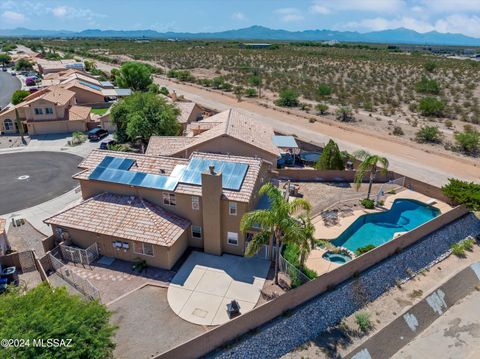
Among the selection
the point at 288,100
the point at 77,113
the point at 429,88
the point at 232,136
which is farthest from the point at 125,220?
the point at 429,88

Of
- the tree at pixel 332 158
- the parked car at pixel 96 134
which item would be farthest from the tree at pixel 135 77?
the tree at pixel 332 158

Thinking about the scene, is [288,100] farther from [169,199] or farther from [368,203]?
[169,199]

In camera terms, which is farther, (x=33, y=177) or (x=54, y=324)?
(x=33, y=177)

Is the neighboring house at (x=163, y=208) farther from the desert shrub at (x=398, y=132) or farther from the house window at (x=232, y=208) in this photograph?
the desert shrub at (x=398, y=132)

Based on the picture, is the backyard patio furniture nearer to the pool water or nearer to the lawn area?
the pool water

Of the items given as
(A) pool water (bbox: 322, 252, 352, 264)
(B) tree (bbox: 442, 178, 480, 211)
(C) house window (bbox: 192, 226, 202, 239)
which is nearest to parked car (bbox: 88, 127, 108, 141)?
(C) house window (bbox: 192, 226, 202, 239)

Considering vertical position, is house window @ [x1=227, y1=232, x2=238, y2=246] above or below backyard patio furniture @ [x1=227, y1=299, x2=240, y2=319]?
above

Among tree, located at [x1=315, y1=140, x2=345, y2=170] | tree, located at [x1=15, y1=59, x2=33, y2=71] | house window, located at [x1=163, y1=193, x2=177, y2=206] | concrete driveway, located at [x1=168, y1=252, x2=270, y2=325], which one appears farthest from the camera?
tree, located at [x1=15, y1=59, x2=33, y2=71]
